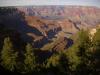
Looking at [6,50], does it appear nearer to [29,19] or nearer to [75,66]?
[75,66]

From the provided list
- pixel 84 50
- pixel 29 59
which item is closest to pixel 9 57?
pixel 29 59

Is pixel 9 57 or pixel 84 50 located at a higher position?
pixel 84 50

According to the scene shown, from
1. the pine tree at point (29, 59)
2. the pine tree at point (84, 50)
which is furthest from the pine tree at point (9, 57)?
the pine tree at point (84, 50)

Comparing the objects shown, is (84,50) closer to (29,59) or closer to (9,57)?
(29,59)

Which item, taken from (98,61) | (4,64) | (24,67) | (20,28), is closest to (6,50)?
(4,64)

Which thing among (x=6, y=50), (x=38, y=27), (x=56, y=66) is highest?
(x=6, y=50)

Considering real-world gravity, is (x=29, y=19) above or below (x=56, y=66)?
below

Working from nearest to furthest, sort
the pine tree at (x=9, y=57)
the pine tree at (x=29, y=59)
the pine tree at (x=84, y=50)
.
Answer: the pine tree at (x=84, y=50)
the pine tree at (x=9, y=57)
the pine tree at (x=29, y=59)

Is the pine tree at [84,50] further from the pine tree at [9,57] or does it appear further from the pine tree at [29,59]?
the pine tree at [9,57]
